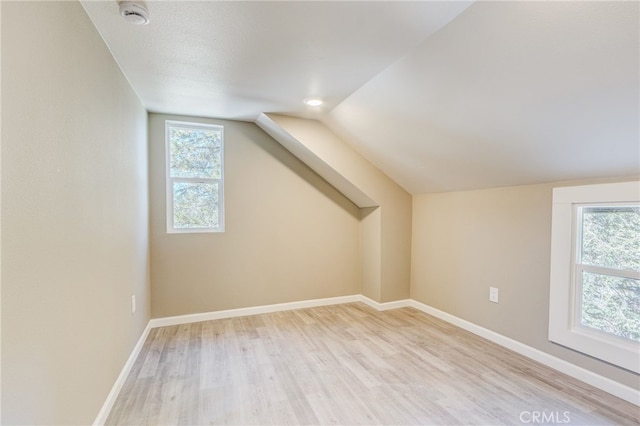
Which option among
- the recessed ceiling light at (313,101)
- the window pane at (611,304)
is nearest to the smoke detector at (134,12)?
the recessed ceiling light at (313,101)

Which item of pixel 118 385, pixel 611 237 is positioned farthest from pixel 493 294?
pixel 118 385

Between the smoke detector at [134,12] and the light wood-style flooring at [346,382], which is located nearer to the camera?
the smoke detector at [134,12]

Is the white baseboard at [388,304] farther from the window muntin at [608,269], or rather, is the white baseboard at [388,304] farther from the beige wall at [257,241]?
the window muntin at [608,269]

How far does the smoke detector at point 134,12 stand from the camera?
1.44 m

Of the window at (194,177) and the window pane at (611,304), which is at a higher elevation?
the window at (194,177)

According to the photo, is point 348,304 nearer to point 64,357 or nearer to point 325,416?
point 325,416

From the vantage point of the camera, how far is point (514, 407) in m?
1.83

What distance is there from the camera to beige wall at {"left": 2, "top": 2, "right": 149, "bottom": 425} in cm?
98

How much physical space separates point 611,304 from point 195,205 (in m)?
3.63

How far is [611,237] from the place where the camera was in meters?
2.06

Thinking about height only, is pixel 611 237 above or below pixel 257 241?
above

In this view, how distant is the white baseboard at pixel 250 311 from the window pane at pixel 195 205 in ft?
3.17

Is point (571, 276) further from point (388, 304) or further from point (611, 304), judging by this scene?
point (388, 304)

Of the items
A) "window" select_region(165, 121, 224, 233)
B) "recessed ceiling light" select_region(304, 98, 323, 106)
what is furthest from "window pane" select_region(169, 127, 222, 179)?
"recessed ceiling light" select_region(304, 98, 323, 106)
